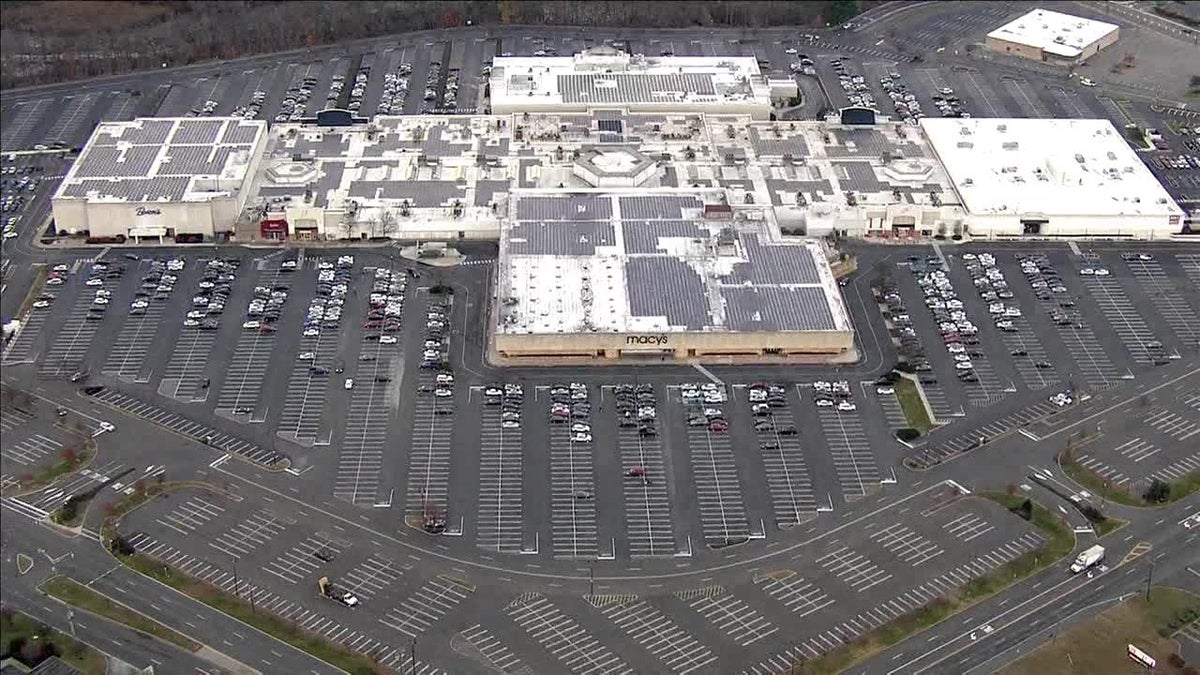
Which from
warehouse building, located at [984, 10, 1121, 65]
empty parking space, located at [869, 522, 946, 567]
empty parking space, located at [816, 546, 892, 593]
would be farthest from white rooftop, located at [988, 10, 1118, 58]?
empty parking space, located at [816, 546, 892, 593]

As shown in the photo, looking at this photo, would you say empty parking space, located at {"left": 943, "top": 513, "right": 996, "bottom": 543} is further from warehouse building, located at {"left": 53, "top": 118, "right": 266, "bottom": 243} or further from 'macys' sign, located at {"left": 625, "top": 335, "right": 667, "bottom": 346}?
warehouse building, located at {"left": 53, "top": 118, "right": 266, "bottom": 243}

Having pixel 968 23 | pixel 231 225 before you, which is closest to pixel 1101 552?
pixel 231 225

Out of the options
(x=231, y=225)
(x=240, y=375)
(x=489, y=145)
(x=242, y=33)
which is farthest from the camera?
(x=242, y=33)

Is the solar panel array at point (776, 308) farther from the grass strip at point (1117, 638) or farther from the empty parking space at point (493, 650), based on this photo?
the empty parking space at point (493, 650)

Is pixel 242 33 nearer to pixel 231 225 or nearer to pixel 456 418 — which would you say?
pixel 231 225

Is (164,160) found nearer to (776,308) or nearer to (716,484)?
(776,308)

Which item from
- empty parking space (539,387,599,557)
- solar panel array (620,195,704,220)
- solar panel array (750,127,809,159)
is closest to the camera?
empty parking space (539,387,599,557)
